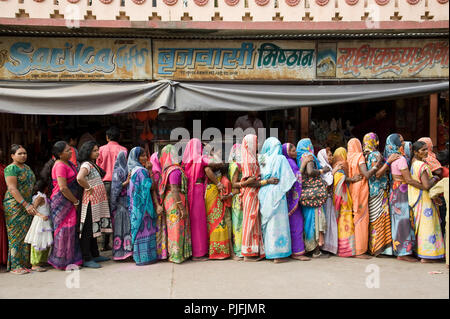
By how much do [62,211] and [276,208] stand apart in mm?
2578

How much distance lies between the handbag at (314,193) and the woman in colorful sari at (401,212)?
0.90 meters

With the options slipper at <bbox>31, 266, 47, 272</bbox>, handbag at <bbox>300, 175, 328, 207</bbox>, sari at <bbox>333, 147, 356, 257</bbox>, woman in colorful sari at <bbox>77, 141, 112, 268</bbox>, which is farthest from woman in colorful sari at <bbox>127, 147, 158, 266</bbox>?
sari at <bbox>333, 147, 356, 257</bbox>

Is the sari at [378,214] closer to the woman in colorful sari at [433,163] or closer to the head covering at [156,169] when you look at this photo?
the woman in colorful sari at [433,163]

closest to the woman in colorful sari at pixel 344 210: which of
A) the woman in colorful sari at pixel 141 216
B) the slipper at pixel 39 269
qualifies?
the woman in colorful sari at pixel 141 216

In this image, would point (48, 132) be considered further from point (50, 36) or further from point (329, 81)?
point (329, 81)

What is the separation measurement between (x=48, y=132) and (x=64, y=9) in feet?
8.46

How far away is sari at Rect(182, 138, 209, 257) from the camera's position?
5.27 meters

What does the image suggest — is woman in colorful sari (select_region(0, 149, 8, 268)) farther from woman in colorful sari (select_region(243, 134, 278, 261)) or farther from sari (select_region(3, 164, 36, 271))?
woman in colorful sari (select_region(243, 134, 278, 261))

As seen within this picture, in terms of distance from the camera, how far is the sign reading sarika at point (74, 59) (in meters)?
6.40

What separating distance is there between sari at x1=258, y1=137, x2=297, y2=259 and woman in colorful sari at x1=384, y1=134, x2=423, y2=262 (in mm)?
1325

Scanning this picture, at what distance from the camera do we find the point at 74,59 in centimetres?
647

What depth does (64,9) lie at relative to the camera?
6.24 meters

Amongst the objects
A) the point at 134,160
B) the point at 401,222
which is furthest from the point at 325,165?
the point at 134,160

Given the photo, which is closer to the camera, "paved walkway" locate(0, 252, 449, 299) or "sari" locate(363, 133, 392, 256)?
"paved walkway" locate(0, 252, 449, 299)
